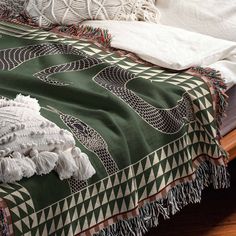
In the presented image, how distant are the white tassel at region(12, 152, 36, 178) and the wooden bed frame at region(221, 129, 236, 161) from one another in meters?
0.66

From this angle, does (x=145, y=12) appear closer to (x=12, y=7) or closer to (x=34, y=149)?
(x=12, y=7)

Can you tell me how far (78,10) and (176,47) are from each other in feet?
1.29

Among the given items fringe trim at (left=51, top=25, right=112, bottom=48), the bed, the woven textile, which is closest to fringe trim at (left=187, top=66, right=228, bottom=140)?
the bed

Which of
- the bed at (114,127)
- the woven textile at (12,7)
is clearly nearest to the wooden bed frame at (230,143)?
the bed at (114,127)

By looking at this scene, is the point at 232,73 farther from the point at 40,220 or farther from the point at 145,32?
the point at 40,220

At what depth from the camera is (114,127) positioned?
1.64 m

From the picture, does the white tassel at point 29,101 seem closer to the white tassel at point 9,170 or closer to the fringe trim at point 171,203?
the white tassel at point 9,170

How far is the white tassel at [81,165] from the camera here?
150 centimetres

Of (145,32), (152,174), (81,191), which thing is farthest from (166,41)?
(81,191)

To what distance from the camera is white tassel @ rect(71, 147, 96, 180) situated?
1499mm

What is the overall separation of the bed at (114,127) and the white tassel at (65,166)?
0.01 meters

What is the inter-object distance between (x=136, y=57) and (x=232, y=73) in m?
0.27

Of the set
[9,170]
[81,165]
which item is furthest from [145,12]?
[9,170]

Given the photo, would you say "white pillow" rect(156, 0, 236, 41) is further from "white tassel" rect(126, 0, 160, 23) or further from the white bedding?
the white bedding
